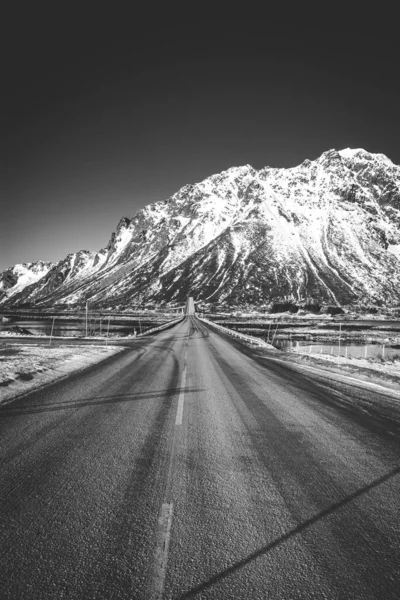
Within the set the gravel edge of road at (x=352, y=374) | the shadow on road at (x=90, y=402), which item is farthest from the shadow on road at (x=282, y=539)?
the gravel edge of road at (x=352, y=374)

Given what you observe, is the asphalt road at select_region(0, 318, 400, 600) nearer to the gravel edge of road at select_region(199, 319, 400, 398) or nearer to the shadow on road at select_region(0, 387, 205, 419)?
the shadow on road at select_region(0, 387, 205, 419)

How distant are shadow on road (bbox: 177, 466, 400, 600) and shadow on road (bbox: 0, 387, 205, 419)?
17.4 ft

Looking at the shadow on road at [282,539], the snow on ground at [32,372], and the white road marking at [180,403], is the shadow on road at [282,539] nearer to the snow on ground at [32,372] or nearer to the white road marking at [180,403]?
the white road marking at [180,403]

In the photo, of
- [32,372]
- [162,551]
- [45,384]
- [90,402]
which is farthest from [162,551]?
[32,372]

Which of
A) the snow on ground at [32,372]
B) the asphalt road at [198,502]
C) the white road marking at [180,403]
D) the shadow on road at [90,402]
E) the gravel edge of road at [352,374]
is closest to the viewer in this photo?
the asphalt road at [198,502]

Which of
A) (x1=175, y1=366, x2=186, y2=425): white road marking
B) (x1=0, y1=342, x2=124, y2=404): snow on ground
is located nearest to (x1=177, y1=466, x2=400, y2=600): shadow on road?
(x1=175, y1=366, x2=186, y2=425): white road marking

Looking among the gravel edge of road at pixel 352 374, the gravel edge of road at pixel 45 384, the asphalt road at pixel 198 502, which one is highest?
the asphalt road at pixel 198 502

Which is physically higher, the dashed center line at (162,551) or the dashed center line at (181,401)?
the dashed center line at (162,551)

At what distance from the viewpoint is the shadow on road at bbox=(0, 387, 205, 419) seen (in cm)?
651

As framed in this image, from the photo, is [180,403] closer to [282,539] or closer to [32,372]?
[282,539]

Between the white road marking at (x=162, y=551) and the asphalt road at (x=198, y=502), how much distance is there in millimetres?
12

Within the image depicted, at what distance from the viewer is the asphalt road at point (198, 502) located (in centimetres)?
227

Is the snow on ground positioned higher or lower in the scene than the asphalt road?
lower

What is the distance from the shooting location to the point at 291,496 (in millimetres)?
3439
